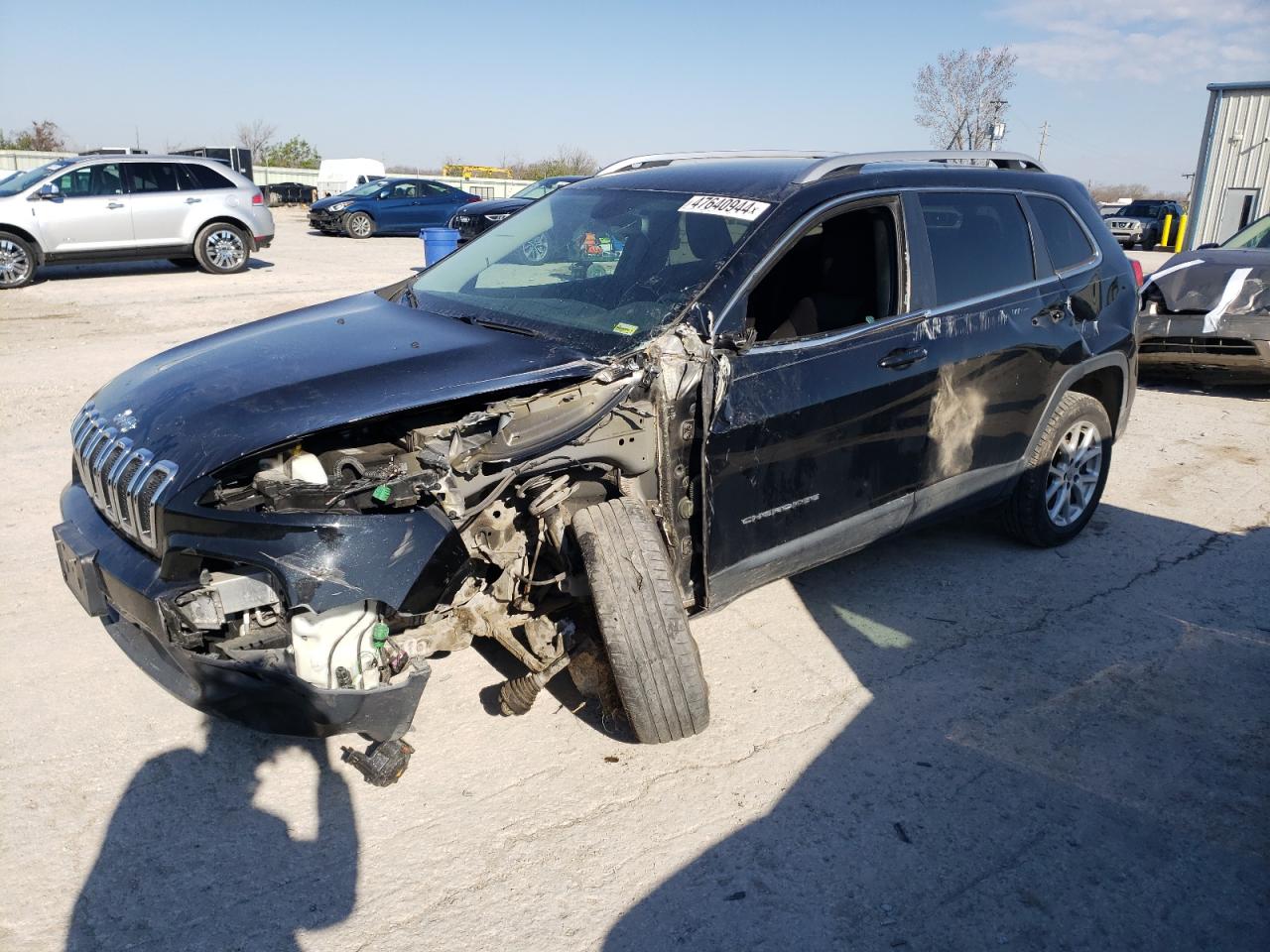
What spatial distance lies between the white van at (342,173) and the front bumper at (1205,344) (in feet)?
113

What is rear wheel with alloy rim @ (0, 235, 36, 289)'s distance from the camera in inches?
517

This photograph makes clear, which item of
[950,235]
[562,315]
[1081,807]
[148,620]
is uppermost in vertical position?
[950,235]

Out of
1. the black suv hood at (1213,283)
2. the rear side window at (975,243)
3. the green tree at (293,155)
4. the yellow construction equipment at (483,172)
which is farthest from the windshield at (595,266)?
the green tree at (293,155)

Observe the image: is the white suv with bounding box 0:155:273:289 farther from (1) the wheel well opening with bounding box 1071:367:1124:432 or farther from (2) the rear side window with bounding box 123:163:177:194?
(1) the wheel well opening with bounding box 1071:367:1124:432

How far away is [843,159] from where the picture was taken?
158 inches

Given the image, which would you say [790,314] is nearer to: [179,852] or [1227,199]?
[179,852]

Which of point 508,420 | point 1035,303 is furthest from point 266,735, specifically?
point 1035,303

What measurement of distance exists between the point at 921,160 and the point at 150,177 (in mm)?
13018

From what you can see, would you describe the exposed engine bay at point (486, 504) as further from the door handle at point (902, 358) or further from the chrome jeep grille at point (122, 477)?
the door handle at point (902, 358)

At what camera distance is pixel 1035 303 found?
4492 mm

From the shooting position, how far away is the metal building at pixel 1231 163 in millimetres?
20047

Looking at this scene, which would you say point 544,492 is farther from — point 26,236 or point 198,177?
point 198,177

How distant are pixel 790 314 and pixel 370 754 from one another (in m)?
2.44

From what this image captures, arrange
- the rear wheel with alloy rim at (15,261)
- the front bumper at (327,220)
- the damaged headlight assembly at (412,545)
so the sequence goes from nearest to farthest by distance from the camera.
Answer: the damaged headlight assembly at (412,545) < the rear wheel with alloy rim at (15,261) < the front bumper at (327,220)
